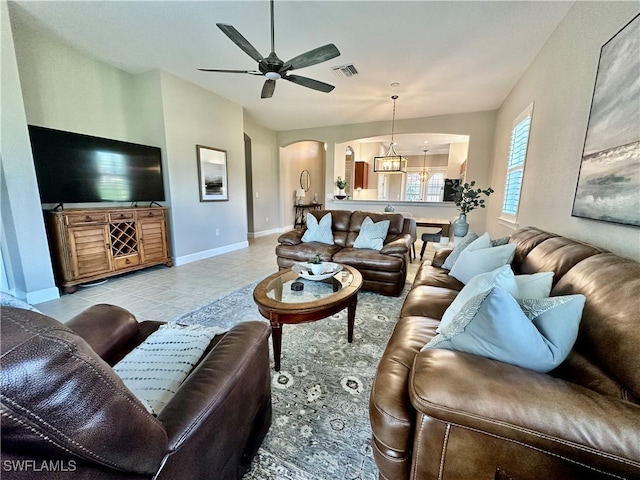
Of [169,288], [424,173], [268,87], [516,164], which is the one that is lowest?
[169,288]

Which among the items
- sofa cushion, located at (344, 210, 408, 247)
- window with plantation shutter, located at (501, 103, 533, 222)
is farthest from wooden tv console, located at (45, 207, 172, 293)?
window with plantation shutter, located at (501, 103, 533, 222)

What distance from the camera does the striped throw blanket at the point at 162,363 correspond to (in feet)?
2.84

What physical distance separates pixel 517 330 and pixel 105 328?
1614mm

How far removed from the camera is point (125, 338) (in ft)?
4.01

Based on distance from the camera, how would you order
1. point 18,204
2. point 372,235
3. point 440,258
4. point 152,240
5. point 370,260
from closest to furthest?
point 18,204 → point 440,258 → point 370,260 → point 372,235 → point 152,240

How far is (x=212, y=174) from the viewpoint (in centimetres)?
457

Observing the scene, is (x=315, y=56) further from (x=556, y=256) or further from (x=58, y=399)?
(x=58, y=399)

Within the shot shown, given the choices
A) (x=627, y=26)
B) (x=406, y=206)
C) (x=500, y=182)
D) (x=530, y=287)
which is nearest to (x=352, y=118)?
(x=406, y=206)

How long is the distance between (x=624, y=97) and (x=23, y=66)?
524 centimetres

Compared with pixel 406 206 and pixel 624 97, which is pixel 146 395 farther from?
pixel 406 206

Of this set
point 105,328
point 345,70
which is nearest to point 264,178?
point 345,70

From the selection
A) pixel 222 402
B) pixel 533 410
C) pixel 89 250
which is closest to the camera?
pixel 533 410

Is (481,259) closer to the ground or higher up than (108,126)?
closer to the ground

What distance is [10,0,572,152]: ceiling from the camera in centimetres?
238
